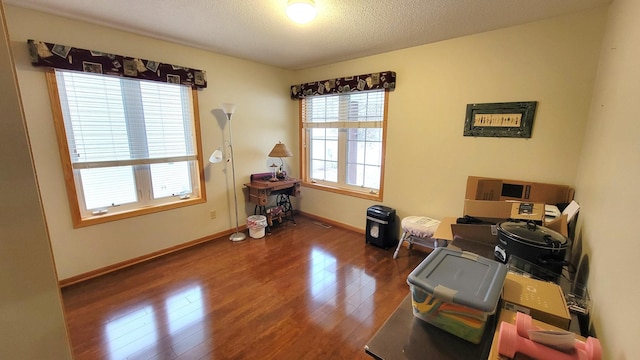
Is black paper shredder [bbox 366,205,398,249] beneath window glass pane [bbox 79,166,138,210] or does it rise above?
beneath

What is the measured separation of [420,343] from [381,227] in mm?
2284

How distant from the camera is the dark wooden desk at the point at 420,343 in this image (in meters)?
0.81

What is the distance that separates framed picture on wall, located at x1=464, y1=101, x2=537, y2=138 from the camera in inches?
88.2

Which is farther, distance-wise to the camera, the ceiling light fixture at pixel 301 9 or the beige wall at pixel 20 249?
the ceiling light fixture at pixel 301 9

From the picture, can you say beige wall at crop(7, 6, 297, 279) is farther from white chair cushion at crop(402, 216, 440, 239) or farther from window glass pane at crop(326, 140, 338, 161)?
white chair cushion at crop(402, 216, 440, 239)

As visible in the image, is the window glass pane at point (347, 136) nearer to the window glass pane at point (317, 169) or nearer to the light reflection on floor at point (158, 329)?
the window glass pane at point (317, 169)

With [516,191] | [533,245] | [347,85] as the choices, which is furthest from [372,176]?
[533,245]

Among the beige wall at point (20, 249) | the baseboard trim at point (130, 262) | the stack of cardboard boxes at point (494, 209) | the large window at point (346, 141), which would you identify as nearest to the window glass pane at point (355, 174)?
the large window at point (346, 141)

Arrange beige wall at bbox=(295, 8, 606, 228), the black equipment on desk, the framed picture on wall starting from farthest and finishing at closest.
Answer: the framed picture on wall < beige wall at bbox=(295, 8, 606, 228) < the black equipment on desk

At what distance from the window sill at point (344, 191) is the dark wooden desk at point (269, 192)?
0.32 meters

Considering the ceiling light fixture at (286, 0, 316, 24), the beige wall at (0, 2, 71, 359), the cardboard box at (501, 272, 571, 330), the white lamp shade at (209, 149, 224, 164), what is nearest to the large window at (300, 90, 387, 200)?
the white lamp shade at (209, 149, 224, 164)

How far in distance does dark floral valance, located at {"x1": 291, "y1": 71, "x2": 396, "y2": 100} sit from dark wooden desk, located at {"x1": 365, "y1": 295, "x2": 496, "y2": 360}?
8.82ft

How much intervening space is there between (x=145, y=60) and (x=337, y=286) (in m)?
2.99

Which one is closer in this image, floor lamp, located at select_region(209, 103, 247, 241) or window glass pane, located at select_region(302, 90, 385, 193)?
floor lamp, located at select_region(209, 103, 247, 241)
